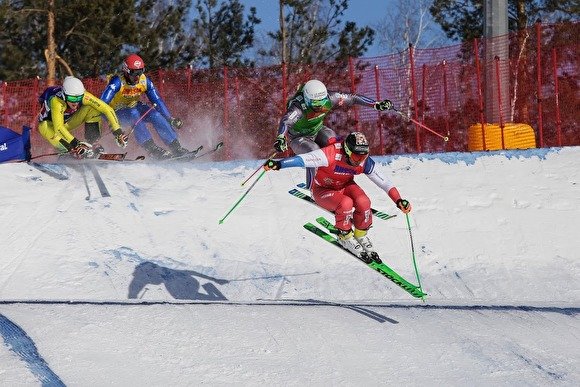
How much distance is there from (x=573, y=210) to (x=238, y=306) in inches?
221

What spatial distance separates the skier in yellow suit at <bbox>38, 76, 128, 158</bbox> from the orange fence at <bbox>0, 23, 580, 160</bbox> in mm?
3720

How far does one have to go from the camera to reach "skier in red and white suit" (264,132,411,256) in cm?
933

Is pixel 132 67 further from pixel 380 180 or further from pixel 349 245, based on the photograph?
pixel 349 245

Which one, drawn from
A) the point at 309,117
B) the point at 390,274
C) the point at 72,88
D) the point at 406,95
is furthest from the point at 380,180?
the point at 406,95

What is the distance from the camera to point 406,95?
1675 centimetres

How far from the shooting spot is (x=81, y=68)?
83.5 ft

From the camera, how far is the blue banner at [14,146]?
1337 centimetres

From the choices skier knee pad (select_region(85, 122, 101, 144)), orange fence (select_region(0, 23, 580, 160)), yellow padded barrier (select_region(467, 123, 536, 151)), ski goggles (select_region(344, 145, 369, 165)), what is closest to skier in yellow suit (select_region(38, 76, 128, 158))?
skier knee pad (select_region(85, 122, 101, 144))

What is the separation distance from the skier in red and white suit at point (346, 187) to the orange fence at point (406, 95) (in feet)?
18.0

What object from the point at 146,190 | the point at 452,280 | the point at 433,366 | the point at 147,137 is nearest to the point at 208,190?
the point at 146,190

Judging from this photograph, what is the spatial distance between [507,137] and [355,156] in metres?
6.06

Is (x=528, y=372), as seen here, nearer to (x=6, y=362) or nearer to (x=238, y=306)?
(x=238, y=306)

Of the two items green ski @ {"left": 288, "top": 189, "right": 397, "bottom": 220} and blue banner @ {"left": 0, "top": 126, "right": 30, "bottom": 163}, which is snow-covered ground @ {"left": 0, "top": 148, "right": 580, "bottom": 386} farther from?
green ski @ {"left": 288, "top": 189, "right": 397, "bottom": 220}

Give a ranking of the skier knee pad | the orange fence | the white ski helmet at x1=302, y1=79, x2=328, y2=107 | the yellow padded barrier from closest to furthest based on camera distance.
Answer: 1. the white ski helmet at x1=302, y1=79, x2=328, y2=107
2. the skier knee pad
3. the yellow padded barrier
4. the orange fence
